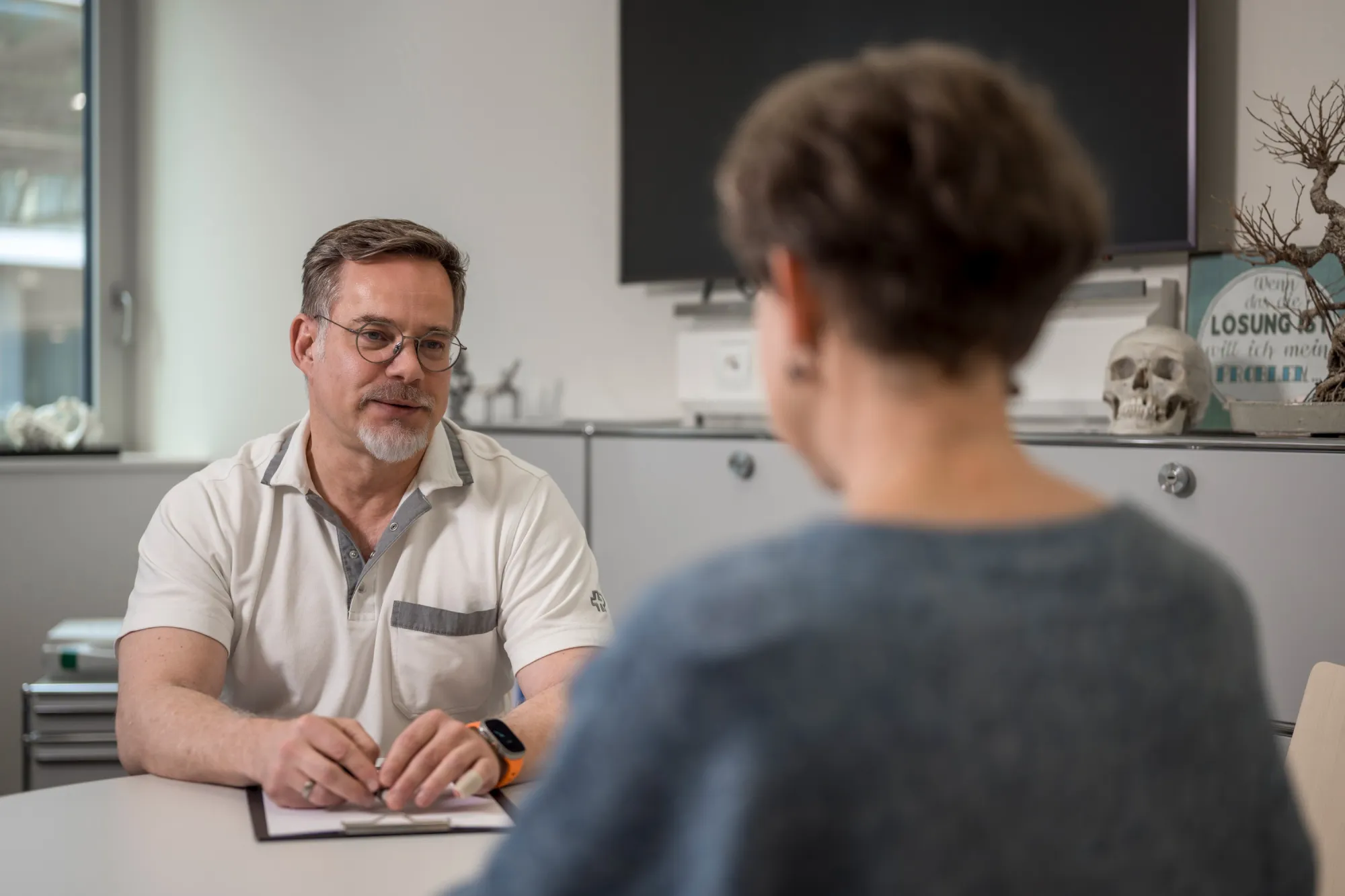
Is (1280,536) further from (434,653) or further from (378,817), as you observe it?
(378,817)

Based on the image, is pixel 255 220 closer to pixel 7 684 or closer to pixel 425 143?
pixel 425 143

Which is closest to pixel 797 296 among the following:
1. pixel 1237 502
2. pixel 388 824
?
pixel 388 824

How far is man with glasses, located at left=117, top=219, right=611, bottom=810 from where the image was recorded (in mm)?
1738

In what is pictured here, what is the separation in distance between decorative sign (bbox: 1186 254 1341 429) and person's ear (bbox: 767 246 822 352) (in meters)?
1.91

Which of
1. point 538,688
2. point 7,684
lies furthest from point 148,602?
point 7,684

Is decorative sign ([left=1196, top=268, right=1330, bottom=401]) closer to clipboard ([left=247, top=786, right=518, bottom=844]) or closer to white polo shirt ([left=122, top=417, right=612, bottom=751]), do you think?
white polo shirt ([left=122, top=417, right=612, bottom=751])

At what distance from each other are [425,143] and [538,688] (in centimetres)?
261

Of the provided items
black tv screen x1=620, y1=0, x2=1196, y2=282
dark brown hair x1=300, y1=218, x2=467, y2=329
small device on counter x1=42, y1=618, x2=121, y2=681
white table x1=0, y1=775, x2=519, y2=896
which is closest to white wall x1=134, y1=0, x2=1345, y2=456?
black tv screen x1=620, y1=0, x2=1196, y2=282

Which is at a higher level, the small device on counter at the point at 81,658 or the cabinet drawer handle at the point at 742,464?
the cabinet drawer handle at the point at 742,464

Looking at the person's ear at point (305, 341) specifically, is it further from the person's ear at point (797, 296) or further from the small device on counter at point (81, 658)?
the small device on counter at point (81, 658)

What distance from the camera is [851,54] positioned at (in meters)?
2.84

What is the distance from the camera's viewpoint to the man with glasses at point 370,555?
1738mm

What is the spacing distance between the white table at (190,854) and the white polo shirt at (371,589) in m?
0.41

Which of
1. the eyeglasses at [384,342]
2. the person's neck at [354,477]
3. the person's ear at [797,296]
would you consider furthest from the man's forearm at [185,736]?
the person's ear at [797,296]
